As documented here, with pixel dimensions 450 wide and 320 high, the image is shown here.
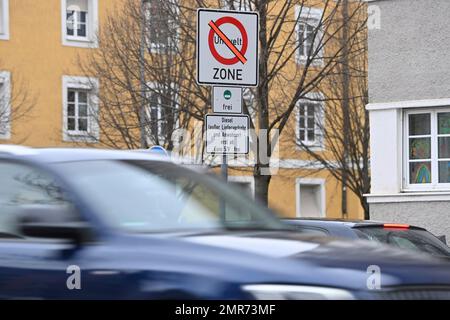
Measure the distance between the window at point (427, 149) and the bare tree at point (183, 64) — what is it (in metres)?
2.10

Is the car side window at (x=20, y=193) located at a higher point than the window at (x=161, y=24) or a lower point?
lower

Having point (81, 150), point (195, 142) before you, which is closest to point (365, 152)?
point (195, 142)

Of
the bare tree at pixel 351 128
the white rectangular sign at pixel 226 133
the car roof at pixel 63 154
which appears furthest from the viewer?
the bare tree at pixel 351 128

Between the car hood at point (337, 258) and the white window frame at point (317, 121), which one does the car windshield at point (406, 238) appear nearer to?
the car hood at point (337, 258)

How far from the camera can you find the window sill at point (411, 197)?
1930 centimetres

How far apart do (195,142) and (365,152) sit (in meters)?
5.06

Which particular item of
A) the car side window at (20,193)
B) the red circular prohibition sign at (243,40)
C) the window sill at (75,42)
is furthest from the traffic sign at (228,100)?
the window sill at (75,42)

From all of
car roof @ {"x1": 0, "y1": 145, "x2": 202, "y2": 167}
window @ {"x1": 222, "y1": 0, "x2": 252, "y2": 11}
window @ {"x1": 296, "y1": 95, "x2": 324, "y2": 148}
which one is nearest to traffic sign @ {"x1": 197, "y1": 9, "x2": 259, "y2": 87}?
car roof @ {"x1": 0, "y1": 145, "x2": 202, "y2": 167}

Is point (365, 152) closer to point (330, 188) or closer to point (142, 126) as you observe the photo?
point (142, 126)

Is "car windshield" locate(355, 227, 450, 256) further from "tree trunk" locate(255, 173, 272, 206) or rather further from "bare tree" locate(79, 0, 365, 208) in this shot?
"bare tree" locate(79, 0, 365, 208)

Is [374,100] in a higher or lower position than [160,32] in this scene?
lower

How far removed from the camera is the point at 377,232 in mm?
10898
